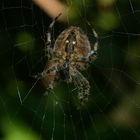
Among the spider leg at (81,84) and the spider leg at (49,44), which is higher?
the spider leg at (49,44)

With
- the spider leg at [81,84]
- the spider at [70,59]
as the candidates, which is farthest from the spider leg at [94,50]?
the spider leg at [81,84]

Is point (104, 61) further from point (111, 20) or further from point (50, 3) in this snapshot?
point (50, 3)

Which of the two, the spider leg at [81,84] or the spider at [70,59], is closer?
the spider at [70,59]

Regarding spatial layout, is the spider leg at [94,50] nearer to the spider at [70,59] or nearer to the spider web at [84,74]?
the spider at [70,59]

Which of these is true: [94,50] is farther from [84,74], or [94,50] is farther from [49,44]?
[84,74]

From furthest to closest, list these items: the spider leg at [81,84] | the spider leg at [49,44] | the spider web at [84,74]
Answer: the spider leg at [81,84] → the spider web at [84,74] → the spider leg at [49,44]

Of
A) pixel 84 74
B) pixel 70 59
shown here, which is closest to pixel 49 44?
pixel 70 59

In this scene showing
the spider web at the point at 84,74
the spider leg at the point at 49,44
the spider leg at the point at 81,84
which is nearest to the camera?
the spider leg at the point at 49,44

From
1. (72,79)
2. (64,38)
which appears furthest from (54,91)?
(64,38)
